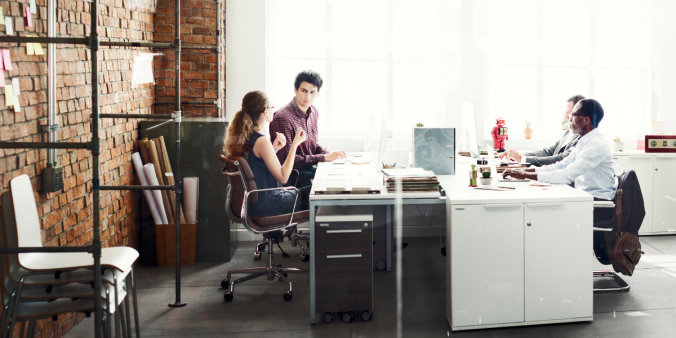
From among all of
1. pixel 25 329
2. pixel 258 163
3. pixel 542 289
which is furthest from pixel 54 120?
pixel 542 289

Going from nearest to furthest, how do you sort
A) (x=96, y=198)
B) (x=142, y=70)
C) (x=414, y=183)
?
(x=96, y=198) → (x=414, y=183) → (x=142, y=70)

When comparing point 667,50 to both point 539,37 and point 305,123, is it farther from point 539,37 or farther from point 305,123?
point 305,123

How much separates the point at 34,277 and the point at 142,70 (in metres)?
2.11

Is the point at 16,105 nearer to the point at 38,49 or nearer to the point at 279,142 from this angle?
the point at 38,49

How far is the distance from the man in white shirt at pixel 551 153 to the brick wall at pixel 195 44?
8.09ft

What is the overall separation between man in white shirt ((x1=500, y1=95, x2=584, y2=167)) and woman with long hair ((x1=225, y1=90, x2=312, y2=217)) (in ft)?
6.50

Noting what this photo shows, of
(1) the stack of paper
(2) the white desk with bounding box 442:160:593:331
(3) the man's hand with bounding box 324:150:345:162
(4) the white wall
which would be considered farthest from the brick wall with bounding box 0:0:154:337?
(2) the white desk with bounding box 442:160:593:331

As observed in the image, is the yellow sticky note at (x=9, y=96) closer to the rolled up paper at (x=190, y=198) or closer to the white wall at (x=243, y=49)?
the rolled up paper at (x=190, y=198)

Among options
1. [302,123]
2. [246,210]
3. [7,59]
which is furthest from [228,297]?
[7,59]

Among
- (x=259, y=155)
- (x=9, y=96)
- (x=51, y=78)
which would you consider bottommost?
(x=259, y=155)

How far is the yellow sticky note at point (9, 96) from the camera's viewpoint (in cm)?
213

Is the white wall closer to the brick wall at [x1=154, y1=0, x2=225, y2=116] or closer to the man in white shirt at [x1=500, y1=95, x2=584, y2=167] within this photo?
the brick wall at [x1=154, y1=0, x2=225, y2=116]

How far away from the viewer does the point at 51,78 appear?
249cm

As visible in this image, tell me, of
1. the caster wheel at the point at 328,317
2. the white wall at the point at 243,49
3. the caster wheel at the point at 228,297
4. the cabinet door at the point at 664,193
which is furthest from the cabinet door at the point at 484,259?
the cabinet door at the point at 664,193
